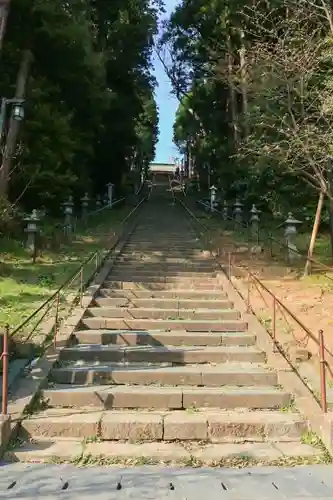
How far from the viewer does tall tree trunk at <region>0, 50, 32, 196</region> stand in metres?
14.2

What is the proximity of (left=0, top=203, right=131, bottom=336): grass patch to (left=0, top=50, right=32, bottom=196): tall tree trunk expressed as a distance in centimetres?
156

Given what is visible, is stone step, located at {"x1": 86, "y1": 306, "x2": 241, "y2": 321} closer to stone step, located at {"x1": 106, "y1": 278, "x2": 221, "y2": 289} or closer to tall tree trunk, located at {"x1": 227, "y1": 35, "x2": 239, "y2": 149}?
stone step, located at {"x1": 106, "y1": 278, "x2": 221, "y2": 289}

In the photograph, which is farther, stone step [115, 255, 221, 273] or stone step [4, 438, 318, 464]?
stone step [115, 255, 221, 273]

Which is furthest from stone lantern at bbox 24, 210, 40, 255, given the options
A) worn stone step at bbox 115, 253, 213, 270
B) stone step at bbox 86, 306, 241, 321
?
stone step at bbox 86, 306, 241, 321

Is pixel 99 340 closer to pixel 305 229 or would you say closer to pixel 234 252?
pixel 234 252

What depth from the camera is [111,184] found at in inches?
1103

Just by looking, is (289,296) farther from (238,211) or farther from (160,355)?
(238,211)

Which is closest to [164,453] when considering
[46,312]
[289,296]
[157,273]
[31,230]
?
[46,312]

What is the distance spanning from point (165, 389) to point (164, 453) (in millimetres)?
1314

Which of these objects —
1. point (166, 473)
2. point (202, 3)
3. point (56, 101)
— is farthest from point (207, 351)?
point (202, 3)

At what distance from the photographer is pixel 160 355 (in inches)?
288

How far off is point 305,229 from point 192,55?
1506cm

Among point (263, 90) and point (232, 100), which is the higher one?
point (232, 100)

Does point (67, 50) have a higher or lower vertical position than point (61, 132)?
higher
